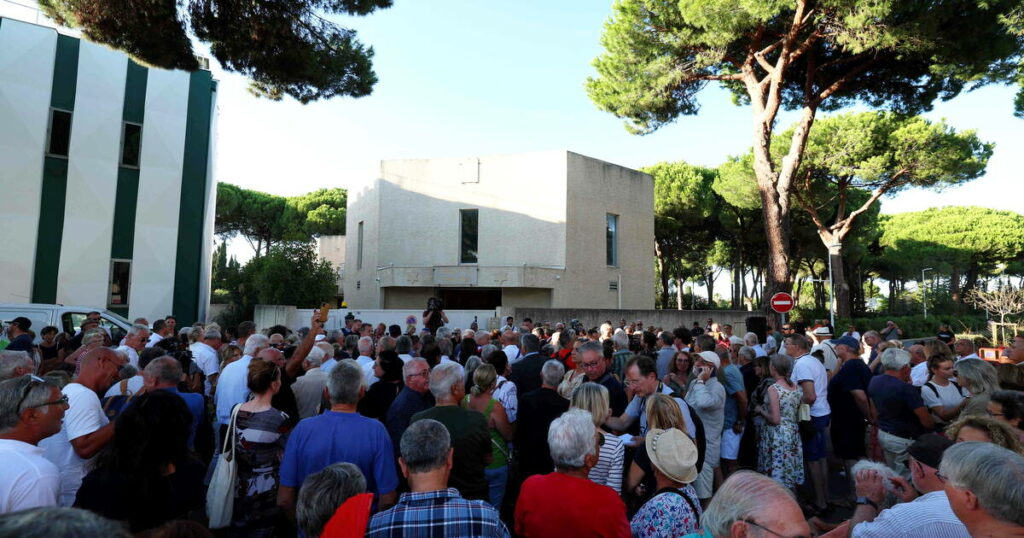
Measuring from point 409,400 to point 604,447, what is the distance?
1.54 m

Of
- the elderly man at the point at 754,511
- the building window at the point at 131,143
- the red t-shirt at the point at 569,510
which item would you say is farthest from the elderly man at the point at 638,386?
the building window at the point at 131,143

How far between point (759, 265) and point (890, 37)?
26067 mm

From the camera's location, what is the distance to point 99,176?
54.7 feet

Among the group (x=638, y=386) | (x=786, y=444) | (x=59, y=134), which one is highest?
(x=59, y=134)

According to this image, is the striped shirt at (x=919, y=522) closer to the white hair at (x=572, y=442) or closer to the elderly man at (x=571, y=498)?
the elderly man at (x=571, y=498)

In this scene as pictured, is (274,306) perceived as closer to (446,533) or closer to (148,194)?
(148,194)

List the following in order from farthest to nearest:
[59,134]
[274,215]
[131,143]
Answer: [274,215] < [131,143] < [59,134]

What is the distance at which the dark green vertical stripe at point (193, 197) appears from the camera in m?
18.0

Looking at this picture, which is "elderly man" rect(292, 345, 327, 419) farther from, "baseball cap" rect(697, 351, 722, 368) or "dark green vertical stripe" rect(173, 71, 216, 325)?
"dark green vertical stripe" rect(173, 71, 216, 325)

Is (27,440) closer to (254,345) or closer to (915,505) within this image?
(254,345)

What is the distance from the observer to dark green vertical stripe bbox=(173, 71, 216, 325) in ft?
59.1

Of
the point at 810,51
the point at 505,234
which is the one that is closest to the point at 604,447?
the point at 810,51

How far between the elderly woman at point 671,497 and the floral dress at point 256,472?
7.92 feet

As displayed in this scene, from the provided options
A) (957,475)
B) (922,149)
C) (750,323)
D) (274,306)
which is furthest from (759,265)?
(957,475)
